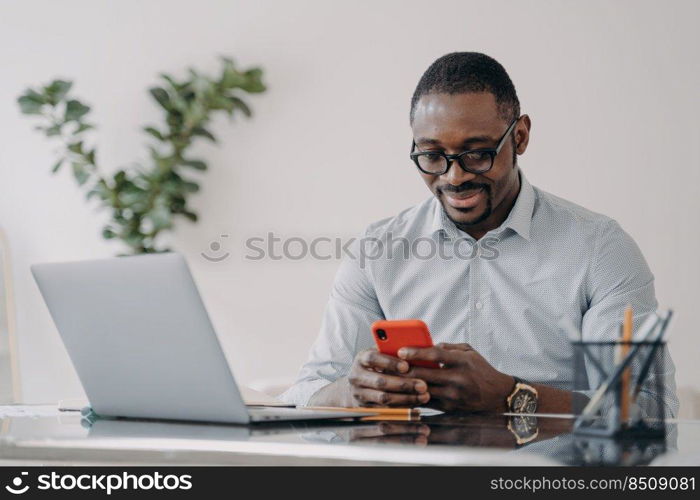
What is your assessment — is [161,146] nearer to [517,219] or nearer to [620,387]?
[517,219]

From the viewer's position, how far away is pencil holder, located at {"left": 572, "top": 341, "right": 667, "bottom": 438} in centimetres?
97

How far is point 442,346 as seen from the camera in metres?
1.52

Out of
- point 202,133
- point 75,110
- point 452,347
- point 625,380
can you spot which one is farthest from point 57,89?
point 625,380

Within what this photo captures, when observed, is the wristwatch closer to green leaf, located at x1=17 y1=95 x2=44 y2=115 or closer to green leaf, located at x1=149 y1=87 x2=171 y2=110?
green leaf, located at x1=149 y1=87 x2=171 y2=110

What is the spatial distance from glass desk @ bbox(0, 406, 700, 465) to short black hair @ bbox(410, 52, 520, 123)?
880mm

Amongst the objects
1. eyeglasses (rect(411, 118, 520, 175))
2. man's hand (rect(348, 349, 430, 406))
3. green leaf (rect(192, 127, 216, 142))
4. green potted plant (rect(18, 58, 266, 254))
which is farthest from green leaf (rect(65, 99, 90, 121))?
man's hand (rect(348, 349, 430, 406))

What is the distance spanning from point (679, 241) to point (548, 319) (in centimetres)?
134

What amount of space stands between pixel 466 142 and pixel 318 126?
168 cm

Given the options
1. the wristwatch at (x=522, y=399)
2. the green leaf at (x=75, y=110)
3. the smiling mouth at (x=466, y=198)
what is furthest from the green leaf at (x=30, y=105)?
the wristwatch at (x=522, y=399)

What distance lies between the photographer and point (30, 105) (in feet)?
11.7

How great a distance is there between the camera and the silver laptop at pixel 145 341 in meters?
1.12

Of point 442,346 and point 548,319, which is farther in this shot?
point 548,319

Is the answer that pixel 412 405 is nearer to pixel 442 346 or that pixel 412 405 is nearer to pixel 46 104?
pixel 442 346
